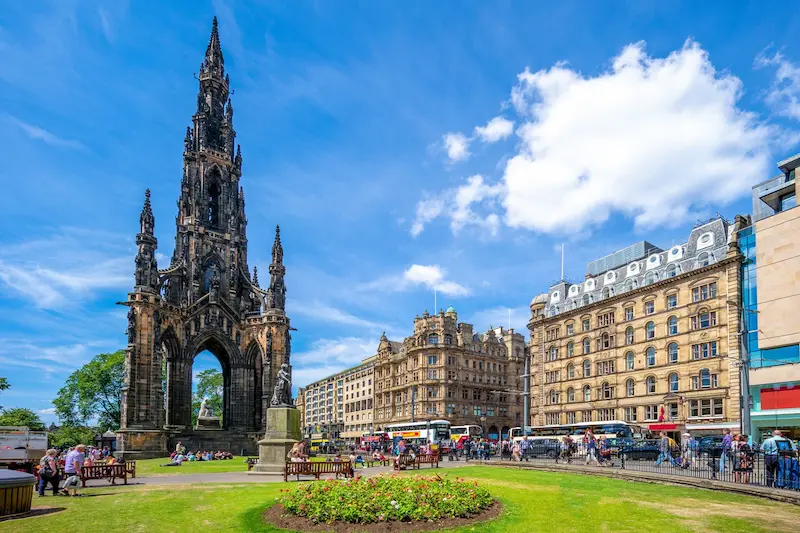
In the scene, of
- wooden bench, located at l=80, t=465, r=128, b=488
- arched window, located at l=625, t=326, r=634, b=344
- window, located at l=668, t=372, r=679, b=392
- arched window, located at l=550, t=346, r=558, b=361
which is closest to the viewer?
wooden bench, located at l=80, t=465, r=128, b=488

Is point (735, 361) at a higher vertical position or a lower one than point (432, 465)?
higher

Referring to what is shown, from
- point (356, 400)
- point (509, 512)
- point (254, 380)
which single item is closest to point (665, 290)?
point (254, 380)

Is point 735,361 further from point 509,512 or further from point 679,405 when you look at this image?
point 509,512

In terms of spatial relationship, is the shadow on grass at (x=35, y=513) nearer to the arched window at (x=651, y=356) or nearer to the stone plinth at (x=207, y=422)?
the stone plinth at (x=207, y=422)

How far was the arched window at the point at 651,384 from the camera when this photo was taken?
56.7m

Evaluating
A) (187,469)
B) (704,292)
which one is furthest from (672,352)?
(187,469)

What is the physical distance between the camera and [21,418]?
7900 cm

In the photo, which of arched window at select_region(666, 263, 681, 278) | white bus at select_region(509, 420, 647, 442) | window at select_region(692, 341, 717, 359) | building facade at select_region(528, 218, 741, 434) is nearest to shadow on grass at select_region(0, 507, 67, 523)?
white bus at select_region(509, 420, 647, 442)

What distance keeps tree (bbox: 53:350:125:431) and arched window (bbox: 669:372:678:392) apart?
65.8m

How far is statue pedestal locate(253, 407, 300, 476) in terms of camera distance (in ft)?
88.8

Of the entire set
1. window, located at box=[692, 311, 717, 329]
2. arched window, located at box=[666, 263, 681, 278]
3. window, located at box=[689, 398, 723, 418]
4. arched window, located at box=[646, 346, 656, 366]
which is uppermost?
arched window, located at box=[666, 263, 681, 278]

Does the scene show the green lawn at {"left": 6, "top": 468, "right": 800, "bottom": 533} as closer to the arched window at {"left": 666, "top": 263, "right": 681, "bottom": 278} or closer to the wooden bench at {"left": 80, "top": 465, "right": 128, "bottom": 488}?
the wooden bench at {"left": 80, "top": 465, "right": 128, "bottom": 488}

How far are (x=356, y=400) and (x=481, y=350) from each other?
42442mm

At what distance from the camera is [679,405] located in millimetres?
53406
